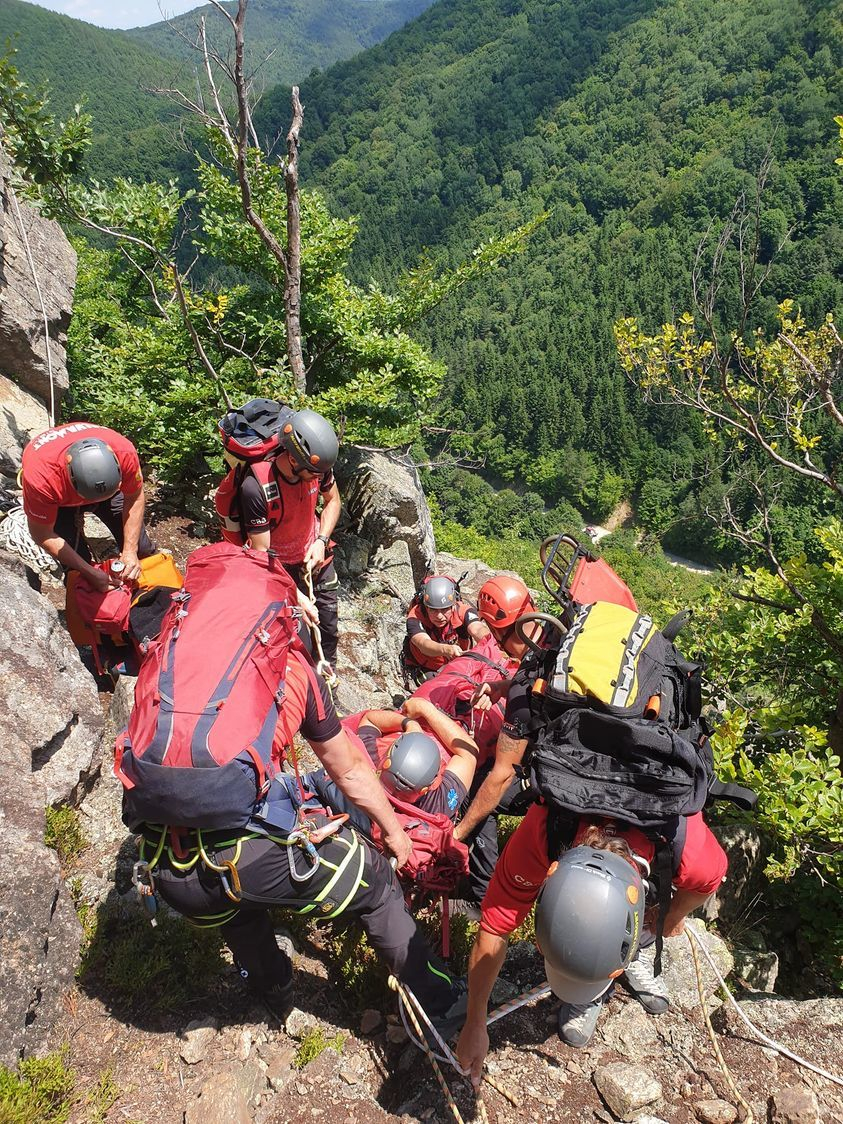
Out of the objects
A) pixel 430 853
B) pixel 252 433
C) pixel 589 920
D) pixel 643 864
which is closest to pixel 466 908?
pixel 430 853

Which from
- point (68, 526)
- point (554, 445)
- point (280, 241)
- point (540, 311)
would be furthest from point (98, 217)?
point (540, 311)

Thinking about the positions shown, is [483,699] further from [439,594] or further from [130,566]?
[130,566]

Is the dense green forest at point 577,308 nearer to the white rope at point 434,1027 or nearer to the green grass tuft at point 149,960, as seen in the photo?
the white rope at point 434,1027

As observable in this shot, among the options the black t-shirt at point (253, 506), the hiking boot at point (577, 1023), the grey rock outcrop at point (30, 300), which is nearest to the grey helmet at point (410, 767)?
the hiking boot at point (577, 1023)

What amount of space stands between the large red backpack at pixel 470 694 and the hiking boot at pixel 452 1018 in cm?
162

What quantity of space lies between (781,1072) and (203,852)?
9.85 ft

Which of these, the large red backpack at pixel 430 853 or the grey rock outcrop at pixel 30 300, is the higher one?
the grey rock outcrop at pixel 30 300

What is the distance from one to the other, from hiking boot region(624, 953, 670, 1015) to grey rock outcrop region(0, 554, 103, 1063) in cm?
304

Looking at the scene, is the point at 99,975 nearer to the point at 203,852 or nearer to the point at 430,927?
the point at 203,852

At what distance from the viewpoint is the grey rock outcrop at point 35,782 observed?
2.97m

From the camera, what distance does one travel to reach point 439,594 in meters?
6.88

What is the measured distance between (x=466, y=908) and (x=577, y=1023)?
95 centimetres

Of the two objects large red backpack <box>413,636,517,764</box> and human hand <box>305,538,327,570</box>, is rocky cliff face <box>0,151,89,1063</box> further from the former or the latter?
large red backpack <box>413,636,517,764</box>

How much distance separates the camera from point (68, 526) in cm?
495
